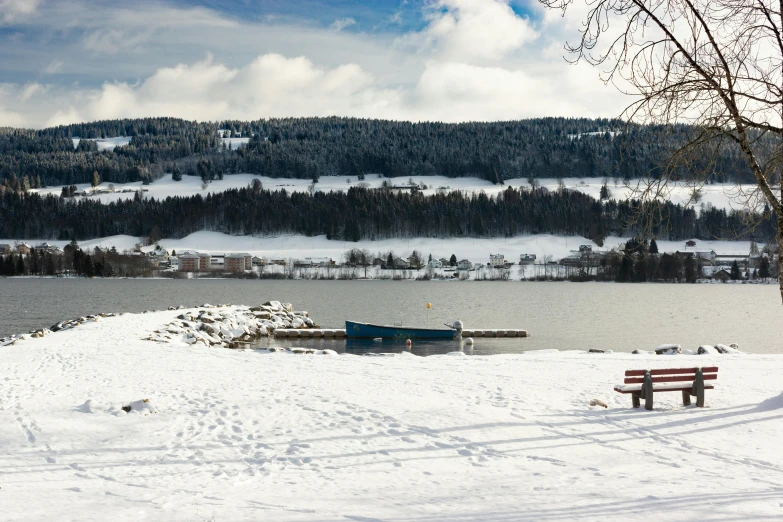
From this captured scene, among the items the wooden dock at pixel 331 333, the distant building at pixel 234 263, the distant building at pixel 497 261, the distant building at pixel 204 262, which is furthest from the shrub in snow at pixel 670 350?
the distant building at pixel 204 262

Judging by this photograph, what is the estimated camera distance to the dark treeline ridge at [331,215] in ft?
558

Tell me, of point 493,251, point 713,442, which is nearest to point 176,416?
point 713,442

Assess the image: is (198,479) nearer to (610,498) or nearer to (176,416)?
(176,416)

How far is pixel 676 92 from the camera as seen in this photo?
372 inches

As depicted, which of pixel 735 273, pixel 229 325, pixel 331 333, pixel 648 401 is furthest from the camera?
pixel 735 273

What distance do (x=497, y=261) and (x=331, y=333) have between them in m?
107

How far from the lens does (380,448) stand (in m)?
8.93

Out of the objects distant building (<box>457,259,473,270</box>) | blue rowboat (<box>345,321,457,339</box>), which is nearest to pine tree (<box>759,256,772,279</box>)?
distant building (<box>457,259,473,270</box>)

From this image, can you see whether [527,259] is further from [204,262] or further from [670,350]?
[670,350]

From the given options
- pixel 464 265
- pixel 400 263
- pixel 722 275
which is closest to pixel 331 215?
pixel 400 263

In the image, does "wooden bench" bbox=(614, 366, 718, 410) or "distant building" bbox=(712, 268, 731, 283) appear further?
"distant building" bbox=(712, 268, 731, 283)

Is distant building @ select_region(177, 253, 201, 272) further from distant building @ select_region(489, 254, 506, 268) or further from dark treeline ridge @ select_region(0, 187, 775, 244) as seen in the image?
distant building @ select_region(489, 254, 506, 268)

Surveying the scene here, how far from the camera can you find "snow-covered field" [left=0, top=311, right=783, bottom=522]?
6621mm

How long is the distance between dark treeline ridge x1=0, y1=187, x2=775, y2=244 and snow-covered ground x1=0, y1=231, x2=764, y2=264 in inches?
137
